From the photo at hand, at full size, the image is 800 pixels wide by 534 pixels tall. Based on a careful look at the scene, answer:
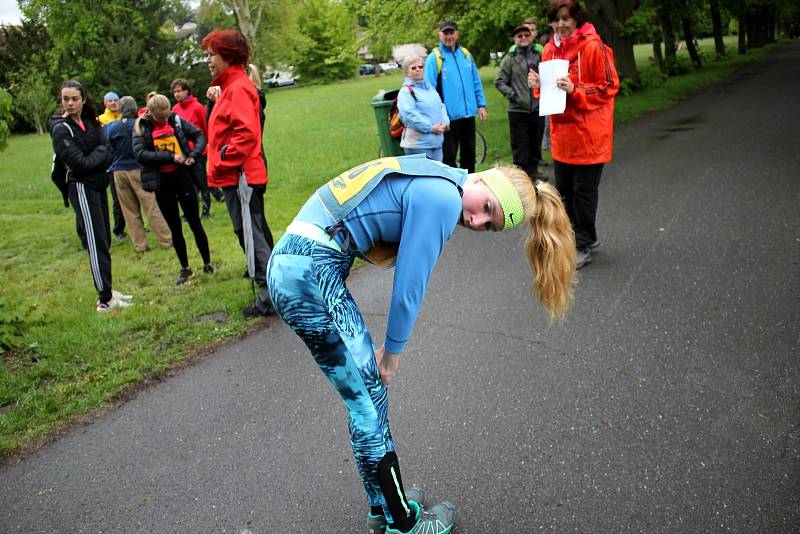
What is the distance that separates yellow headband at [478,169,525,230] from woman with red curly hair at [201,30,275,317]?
318 centimetres

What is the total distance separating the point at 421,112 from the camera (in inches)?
276

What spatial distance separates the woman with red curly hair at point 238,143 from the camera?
484 cm

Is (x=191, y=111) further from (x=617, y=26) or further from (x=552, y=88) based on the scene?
(x=617, y=26)

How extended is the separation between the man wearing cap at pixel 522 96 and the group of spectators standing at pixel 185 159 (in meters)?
3.81

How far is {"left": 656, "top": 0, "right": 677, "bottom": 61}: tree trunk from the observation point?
24542 mm

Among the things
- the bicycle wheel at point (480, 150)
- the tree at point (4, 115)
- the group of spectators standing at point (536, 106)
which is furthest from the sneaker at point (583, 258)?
the bicycle wheel at point (480, 150)

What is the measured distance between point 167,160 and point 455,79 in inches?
151

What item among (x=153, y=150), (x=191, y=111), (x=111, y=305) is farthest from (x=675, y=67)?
(x=111, y=305)

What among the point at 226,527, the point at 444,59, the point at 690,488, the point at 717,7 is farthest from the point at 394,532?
the point at 717,7

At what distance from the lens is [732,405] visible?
11.1ft

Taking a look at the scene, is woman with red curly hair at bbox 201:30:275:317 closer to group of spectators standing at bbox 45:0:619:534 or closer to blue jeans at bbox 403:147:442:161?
group of spectators standing at bbox 45:0:619:534

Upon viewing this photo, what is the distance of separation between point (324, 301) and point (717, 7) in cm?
3657

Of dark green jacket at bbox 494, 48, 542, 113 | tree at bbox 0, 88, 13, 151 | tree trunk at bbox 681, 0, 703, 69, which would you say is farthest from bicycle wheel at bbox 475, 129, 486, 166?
tree trunk at bbox 681, 0, 703, 69

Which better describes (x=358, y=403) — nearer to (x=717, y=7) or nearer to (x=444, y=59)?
(x=444, y=59)
